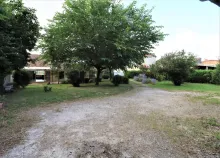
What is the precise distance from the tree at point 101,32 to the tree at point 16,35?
2.59 m

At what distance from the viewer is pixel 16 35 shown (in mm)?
11305

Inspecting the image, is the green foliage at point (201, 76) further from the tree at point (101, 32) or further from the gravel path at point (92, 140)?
the gravel path at point (92, 140)

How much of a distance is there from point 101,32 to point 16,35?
6.10m

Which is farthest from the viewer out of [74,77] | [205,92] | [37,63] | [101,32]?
[37,63]

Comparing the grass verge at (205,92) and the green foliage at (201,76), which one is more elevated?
the green foliage at (201,76)

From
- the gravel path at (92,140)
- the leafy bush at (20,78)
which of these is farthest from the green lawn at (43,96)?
the gravel path at (92,140)

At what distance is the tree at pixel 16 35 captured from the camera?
31.4 feet

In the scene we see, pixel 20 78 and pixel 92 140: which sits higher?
pixel 20 78

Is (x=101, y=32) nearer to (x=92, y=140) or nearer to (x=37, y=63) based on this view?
(x=92, y=140)

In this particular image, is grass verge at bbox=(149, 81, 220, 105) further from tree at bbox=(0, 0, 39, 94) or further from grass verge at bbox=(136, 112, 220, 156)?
tree at bbox=(0, 0, 39, 94)

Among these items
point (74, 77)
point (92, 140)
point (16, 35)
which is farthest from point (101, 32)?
point (92, 140)

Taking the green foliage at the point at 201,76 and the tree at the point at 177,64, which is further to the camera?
the green foliage at the point at 201,76

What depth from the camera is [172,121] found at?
210 inches

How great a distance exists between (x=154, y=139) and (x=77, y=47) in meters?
12.2
